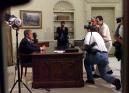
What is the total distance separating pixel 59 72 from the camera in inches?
299

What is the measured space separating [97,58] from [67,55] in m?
0.71

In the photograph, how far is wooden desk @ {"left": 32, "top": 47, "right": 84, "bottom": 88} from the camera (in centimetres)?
754

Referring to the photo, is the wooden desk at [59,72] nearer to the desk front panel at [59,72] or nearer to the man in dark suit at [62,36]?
the desk front panel at [59,72]

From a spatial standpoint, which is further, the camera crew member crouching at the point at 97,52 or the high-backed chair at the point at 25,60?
the high-backed chair at the point at 25,60

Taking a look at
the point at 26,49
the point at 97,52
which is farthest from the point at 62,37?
the point at 97,52

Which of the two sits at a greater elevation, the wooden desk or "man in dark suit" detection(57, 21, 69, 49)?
"man in dark suit" detection(57, 21, 69, 49)

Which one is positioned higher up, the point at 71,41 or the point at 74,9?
the point at 74,9

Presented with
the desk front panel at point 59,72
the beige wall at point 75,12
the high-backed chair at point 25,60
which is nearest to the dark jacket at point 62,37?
the beige wall at point 75,12

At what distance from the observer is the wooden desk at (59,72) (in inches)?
297

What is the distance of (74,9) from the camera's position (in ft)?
51.9

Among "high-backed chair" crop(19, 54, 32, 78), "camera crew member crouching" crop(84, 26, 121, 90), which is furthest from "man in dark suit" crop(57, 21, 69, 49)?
"camera crew member crouching" crop(84, 26, 121, 90)

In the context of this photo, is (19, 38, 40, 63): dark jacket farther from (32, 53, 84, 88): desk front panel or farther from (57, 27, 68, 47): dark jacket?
(57, 27, 68, 47): dark jacket

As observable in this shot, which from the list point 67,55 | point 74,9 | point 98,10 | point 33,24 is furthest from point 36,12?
point 67,55

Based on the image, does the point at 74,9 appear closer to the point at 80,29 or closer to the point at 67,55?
the point at 80,29
